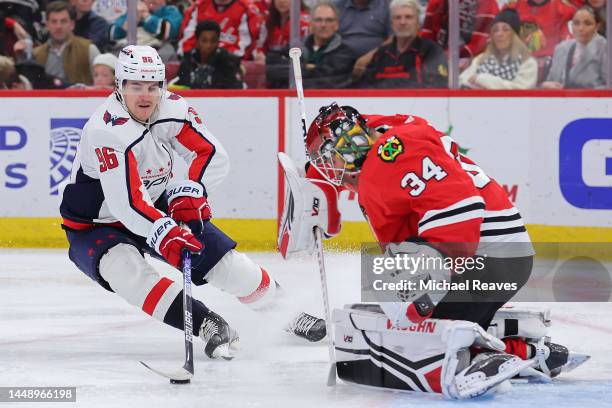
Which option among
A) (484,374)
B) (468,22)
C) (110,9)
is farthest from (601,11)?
(484,374)

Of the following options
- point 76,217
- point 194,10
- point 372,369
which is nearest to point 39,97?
point 194,10

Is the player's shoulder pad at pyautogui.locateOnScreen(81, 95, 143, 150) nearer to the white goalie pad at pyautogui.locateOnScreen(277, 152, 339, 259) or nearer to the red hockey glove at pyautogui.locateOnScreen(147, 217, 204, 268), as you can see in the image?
the red hockey glove at pyautogui.locateOnScreen(147, 217, 204, 268)

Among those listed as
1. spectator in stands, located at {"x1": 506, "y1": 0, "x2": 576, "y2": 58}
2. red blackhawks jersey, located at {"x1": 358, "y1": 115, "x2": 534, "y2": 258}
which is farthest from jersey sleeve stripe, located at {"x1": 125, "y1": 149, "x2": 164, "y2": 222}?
spectator in stands, located at {"x1": 506, "y1": 0, "x2": 576, "y2": 58}

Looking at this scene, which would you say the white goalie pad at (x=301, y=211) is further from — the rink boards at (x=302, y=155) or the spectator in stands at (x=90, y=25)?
the spectator in stands at (x=90, y=25)

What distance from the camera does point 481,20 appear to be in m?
6.37

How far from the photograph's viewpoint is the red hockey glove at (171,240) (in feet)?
11.4

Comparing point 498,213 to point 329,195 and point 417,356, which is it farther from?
point 329,195

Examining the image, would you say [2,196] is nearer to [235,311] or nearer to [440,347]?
[235,311]

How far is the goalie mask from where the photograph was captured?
316cm

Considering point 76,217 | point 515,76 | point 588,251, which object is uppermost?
point 515,76

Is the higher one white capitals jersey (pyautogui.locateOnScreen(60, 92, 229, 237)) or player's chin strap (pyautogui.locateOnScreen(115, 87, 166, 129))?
player's chin strap (pyautogui.locateOnScreen(115, 87, 166, 129))

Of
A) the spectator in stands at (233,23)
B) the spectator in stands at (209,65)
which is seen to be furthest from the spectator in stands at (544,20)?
the spectator in stands at (209,65)

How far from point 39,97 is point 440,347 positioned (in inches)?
158

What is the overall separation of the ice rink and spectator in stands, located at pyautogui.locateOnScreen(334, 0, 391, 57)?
1401 millimetres
